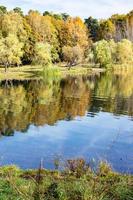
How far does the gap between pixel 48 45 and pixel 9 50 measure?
1426 cm

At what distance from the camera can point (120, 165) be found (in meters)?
22.5

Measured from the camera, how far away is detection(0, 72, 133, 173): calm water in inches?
969

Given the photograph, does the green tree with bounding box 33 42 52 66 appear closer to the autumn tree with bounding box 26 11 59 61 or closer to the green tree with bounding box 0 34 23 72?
the green tree with bounding box 0 34 23 72

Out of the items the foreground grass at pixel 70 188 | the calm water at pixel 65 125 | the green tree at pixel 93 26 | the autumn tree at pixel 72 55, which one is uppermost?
the green tree at pixel 93 26

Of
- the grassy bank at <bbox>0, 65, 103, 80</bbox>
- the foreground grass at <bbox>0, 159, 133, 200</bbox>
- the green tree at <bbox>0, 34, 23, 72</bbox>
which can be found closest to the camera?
the foreground grass at <bbox>0, 159, 133, 200</bbox>

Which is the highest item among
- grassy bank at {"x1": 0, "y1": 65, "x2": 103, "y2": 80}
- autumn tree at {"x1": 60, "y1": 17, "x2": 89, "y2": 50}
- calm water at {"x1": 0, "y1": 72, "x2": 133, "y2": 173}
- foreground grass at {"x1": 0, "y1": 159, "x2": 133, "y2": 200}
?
autumn tree at {"x1": 60, "y1": 17, "x2": 89, "y2": 50}

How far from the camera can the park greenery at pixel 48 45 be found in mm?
85875

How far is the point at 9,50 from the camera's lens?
81250 mm

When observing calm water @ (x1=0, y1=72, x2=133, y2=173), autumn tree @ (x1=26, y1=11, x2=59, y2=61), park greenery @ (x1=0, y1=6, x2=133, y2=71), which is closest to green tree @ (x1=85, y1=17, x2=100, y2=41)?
park greenery @ (x1=0, y1=6, x2=133, y2=71)

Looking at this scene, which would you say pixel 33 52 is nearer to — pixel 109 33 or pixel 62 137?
pixel 109 33

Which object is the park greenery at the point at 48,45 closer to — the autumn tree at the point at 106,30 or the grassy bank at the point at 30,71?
the grassy bank at the point at 30,71

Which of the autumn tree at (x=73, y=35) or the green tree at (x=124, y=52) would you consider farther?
the green tree at (x=124, y=52)

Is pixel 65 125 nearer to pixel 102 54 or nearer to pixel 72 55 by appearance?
pixel 72 55

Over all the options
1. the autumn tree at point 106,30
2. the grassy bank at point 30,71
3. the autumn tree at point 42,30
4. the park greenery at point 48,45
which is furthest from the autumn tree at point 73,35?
the autumn tree at point 106,30
